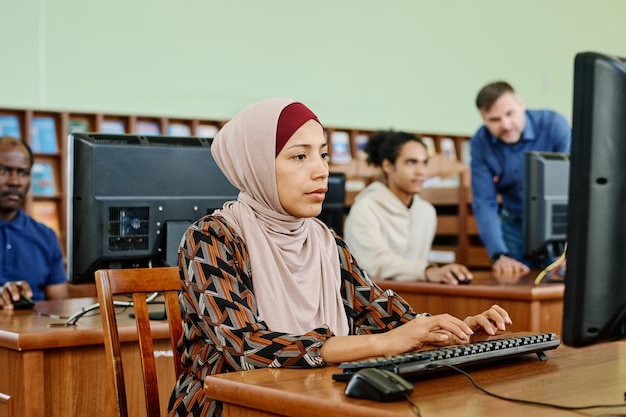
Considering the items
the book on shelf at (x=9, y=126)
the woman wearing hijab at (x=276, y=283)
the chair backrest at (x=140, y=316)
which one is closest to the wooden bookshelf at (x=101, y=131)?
the book on shelf at (x=9, y=126)

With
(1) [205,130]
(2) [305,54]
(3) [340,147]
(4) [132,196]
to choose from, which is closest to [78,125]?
(1) [205,130]

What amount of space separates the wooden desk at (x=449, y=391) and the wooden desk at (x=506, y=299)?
51.4 inches

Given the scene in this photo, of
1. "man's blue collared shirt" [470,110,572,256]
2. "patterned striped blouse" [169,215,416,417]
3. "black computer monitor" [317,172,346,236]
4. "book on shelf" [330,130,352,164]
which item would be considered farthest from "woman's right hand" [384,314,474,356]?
"book on shelf" [330,130,352,164]

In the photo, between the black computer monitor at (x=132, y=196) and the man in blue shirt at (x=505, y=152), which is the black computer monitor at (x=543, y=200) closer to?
the man in blue shirt at (x=505, y=152)

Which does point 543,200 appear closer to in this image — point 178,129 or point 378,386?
point 378,386

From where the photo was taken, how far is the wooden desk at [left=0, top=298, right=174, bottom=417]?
1984mm

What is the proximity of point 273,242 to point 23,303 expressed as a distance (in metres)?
1.21

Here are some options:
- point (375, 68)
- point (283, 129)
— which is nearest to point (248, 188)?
point (283, 129)

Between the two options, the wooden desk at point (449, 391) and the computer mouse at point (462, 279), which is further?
the computer mouse at point (462, 279)

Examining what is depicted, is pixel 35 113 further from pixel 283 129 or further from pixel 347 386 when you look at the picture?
pixel 347 386

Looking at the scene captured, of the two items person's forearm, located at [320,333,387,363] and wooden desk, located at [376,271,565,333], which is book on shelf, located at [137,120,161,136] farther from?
person's forearm, located at [320,333,387,363]

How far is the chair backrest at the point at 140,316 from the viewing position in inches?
66.4

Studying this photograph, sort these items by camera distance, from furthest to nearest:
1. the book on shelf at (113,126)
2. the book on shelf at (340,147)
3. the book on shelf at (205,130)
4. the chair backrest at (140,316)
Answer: the book on shelf at (340,147) → the book on shelf at (205,130) → the book on shelf at (113,126) → the chair backrest at (140,316)

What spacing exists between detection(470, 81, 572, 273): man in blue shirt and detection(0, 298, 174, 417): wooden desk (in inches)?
69.5
